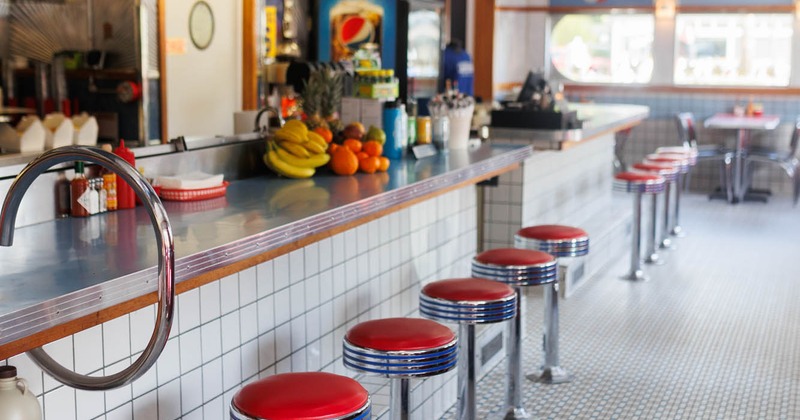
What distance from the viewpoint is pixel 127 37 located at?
7.26 m

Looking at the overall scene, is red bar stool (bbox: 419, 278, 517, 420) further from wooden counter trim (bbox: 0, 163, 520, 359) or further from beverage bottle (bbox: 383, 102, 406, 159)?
beverage bottle (bbox: 383, 102, 406, 159)

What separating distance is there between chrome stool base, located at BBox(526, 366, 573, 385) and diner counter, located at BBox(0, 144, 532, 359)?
48.0 inches

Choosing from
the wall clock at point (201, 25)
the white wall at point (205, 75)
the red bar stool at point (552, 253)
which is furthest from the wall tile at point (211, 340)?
the wall clock at point (201, 25)

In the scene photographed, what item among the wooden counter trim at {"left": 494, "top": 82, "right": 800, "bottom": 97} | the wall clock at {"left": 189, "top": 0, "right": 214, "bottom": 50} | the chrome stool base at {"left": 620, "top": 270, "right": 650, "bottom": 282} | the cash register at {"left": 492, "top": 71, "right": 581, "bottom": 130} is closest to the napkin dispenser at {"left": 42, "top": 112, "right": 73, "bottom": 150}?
the wall clock at {"left": 189, "top": 0, "right": 214, "bottom": 50}

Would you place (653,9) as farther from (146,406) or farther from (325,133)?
(146,406)

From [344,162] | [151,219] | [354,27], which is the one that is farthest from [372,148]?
[354,27]

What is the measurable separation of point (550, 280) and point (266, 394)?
6.60 ft

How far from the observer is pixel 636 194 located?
710cm

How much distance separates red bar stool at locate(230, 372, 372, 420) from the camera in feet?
7.61

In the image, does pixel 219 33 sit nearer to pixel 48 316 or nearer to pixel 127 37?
pixel 127 37

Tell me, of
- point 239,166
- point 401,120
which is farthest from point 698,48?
point 239,166

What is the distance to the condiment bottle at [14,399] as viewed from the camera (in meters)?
2.00

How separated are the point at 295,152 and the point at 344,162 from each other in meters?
0.21

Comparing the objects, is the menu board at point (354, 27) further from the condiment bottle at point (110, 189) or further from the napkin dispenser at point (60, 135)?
the condiment bottle at point (110, 189)
